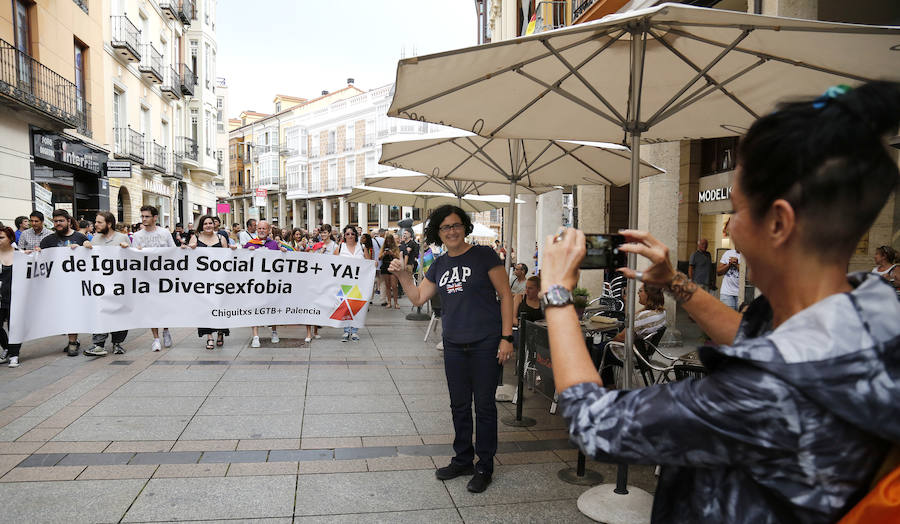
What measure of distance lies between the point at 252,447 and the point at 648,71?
4123 mm

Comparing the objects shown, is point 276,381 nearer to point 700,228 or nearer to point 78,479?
point 78,479

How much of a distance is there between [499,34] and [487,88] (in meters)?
25.0

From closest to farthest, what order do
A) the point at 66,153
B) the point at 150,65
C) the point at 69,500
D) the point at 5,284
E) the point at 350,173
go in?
the point at 69,500 < the point at 5,284 < the point at 66,153 < the point at 150,65 < the point at 350,173

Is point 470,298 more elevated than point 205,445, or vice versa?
point 470,298

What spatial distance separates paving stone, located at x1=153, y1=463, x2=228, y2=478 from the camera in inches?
157

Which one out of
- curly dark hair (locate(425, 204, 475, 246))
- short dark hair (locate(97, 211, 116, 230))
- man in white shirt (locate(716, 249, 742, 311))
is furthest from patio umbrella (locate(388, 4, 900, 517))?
short dark hair (locate(97, 211, 116, 230))

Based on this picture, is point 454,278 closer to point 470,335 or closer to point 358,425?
point 470,335

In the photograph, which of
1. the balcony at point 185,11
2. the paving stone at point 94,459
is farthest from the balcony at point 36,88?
the balcony at point 185,11

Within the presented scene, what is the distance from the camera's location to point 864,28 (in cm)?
296

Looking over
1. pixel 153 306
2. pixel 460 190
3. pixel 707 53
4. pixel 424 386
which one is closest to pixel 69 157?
pixel 153 306

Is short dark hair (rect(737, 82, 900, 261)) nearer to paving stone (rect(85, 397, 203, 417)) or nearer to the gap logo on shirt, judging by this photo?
the gap logo on shirt

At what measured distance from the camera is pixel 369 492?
12.4 feet

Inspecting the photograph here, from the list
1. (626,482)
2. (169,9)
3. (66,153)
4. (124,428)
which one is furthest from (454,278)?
(169,9)

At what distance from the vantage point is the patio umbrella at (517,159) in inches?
265
